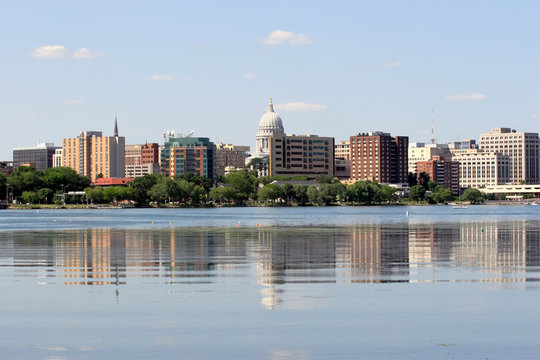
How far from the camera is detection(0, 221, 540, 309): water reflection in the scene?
123ft

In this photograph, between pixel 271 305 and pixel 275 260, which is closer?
pixel 271 305

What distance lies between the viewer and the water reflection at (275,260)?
37625mm

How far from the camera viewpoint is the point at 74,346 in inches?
887

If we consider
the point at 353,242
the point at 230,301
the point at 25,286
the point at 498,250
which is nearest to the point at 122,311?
the point at 230,301

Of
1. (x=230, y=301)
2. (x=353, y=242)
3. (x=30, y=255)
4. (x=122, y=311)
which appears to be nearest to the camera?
(x=122, y=311)

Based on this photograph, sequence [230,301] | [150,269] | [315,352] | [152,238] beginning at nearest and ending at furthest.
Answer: [315,352]
[230,301]
[150,269]
[152,238]

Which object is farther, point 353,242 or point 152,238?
point 152,238

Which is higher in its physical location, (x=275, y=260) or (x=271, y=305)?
(x=271, y=305)

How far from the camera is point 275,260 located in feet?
154

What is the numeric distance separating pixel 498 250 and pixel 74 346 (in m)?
38.1

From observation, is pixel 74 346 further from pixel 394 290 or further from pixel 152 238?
pixel 152 238

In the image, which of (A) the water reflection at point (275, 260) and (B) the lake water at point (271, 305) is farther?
(A) the water reflection at point (275, 260)

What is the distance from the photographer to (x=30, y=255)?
52062 millimetres

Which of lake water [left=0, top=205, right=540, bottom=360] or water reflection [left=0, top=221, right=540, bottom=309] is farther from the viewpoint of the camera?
water reflection [left=0, top=221, right=540, bottom=309]
